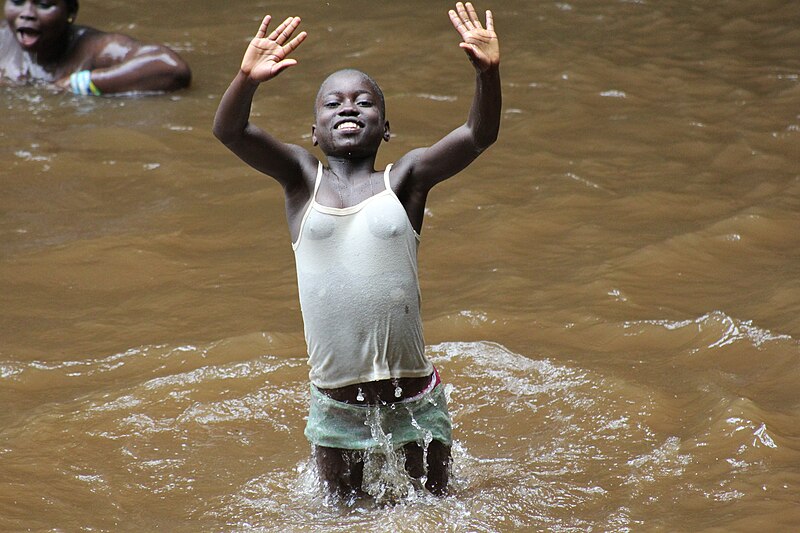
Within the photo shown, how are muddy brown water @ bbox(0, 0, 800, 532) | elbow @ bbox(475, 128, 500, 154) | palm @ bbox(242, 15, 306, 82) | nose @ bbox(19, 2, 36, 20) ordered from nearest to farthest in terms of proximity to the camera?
palm @ bbox(242, 15, 306, 82), elbow @ bbox(475, 128, 500, 154), muddy brown water @ bbox(0, 0, 800, 532), nose @ bbox(19, 2, 36, 20)

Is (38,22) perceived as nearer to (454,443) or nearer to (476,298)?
(476,298)

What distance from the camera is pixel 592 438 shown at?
3.80 m

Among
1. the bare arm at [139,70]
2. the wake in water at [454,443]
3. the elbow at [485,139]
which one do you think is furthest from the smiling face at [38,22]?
the elbow at [485,139]

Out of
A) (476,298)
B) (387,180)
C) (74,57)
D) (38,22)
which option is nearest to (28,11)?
(38,22)

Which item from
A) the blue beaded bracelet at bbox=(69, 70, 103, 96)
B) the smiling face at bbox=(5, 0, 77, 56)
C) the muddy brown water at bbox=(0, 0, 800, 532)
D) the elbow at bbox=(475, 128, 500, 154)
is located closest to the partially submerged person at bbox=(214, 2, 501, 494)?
the elbow at bbox=(475, 128, 500, 154)

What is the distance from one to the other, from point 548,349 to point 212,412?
133cm

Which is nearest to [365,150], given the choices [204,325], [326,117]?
[326,117]

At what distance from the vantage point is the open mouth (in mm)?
3162

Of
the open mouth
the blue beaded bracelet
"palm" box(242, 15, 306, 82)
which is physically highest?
"palm" box(242, 15, 306, 82)

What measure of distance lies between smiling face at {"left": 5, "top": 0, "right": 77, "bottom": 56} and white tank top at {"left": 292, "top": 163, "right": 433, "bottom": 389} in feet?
15.6

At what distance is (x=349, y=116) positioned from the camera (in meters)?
3.17

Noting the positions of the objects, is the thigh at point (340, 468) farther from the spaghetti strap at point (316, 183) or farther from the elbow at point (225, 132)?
the elbow at point (225, 132)

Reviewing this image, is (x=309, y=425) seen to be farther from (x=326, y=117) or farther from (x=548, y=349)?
(x=548, y=349)

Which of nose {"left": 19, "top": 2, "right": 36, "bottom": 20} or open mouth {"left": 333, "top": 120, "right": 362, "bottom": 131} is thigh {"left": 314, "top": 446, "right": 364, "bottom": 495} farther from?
nose {"left": 19, "top": 2, "right": 36, "bottom": 20}
